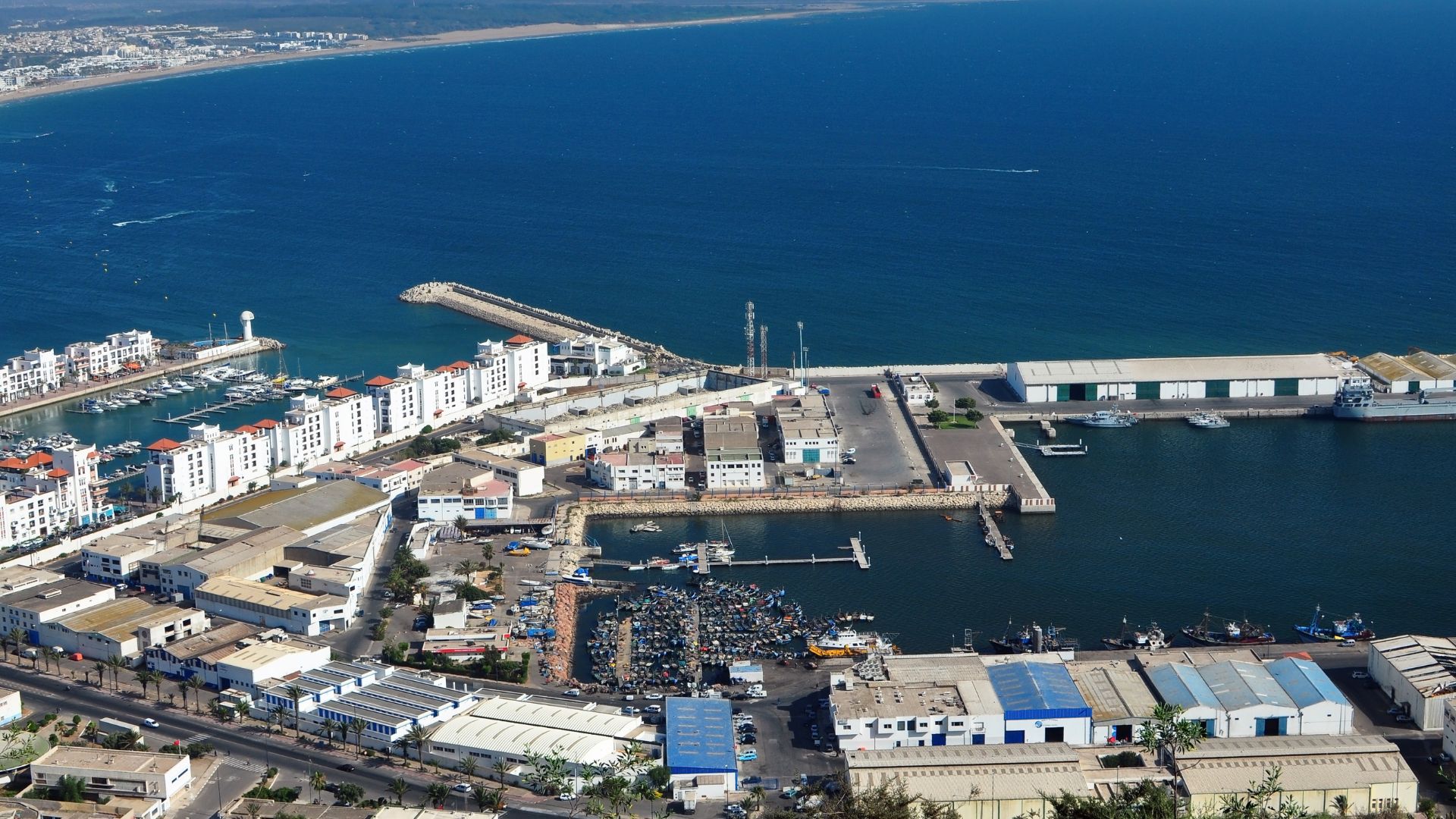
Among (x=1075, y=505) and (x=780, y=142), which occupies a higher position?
(x=780, y=142)

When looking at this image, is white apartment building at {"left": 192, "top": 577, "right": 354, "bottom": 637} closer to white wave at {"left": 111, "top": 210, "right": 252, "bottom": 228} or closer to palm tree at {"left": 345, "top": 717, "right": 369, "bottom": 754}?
palm tree at {"left": 345, "top": 717, "right": 369, "bottom": 754}

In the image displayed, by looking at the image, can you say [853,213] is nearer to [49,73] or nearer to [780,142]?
[780,142]

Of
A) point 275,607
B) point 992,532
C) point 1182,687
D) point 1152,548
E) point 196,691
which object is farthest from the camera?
point 992,532

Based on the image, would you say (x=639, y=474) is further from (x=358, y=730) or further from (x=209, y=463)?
(x=358, y=730)

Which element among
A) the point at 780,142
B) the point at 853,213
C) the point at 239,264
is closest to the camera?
the point at 239,264

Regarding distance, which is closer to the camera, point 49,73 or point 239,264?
point 239,264

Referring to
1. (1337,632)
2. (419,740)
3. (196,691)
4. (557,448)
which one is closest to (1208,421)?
(1337,632)

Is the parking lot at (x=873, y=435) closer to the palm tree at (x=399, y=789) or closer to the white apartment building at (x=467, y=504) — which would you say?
the white apartment building at (x=467, y=504)

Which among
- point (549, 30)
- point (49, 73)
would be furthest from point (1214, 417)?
point (549, 30)
